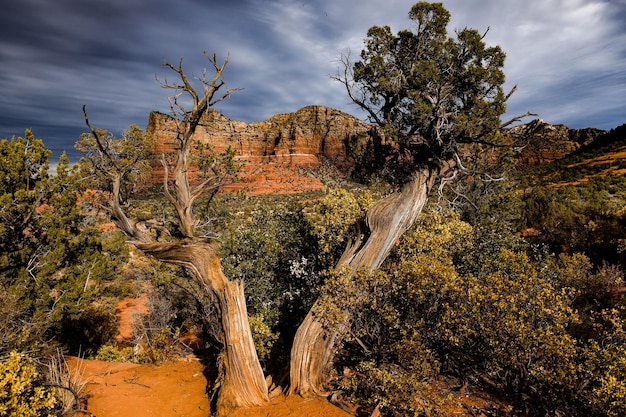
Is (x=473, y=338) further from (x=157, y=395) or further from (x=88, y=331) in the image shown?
(x=88, y=331)

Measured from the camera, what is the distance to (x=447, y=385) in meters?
6.71

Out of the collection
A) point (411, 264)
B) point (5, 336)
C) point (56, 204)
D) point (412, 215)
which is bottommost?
point (5, 336)

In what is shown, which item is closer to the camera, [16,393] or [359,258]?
[16,393]

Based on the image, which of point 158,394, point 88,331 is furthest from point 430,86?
point 88,331

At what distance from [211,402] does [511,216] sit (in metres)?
18.5

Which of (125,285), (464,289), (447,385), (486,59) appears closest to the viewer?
(464,289)

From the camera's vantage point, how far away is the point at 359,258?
24.7 feet

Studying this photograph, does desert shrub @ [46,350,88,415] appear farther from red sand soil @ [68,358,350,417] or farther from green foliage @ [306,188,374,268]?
green foliage @ [306,188,374,268]

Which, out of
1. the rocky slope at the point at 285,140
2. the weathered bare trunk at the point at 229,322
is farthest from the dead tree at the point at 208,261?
the rocky slope at the point at 285,140

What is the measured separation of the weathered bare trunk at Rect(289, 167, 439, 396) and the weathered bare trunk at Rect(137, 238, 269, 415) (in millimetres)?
802

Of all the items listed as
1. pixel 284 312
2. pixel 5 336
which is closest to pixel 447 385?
pixel 284 312

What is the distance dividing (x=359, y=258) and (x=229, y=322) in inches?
123

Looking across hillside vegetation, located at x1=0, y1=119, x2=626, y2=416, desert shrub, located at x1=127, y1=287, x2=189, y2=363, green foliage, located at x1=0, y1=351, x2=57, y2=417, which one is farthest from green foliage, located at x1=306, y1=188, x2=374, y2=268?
green foliage, located at x1=0, y1=351, x2=57, y2=417

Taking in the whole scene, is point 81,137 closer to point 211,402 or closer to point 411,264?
point 211,402
